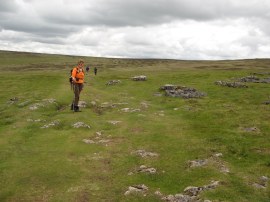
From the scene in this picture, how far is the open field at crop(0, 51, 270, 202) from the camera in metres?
19.7

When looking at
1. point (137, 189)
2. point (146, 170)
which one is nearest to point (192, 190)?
point (137, 189)

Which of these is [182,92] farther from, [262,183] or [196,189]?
[196,189]

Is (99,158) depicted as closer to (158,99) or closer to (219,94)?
(158,99)

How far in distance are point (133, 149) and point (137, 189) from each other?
24.6 ft

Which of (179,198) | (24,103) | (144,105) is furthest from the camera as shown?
(24,103)

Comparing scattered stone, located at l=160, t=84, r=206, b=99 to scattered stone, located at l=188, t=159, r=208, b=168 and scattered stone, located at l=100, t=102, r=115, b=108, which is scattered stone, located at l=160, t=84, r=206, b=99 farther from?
scattered stone, located at l=188, t=159, r=208, b=168

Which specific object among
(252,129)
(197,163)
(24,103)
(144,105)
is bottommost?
(24,103)

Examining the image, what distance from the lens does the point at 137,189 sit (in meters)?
19.6

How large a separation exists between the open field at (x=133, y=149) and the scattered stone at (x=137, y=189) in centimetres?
20

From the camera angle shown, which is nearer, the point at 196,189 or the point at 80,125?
the point at 196,189

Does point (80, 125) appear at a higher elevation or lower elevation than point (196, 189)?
lower

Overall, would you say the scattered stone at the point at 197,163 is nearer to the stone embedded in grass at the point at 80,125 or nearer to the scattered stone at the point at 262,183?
the scattered stone at the point at 262,183

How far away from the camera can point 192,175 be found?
21250 millimetres

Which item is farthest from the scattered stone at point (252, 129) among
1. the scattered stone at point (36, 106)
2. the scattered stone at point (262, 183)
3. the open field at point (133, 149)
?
the scattered stone at point (36, 106)
